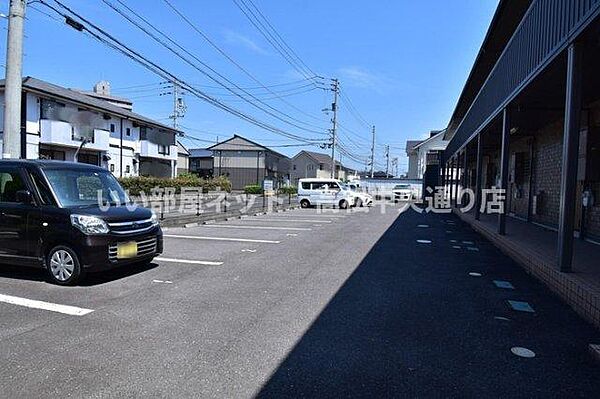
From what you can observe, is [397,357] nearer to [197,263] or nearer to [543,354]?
[543,354]

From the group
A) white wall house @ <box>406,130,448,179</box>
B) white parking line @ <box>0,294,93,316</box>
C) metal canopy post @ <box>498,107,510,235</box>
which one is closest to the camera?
white parking line @ <box>0,294,93,316</box>

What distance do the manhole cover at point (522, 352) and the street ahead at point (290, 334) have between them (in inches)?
2.6

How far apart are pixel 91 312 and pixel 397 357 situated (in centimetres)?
300

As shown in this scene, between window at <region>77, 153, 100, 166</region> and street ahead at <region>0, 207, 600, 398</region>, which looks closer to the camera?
street ahead at <region>0, 207, 600, 398</region>

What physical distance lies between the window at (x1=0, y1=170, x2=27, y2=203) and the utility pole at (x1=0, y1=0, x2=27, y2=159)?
2.82 metres

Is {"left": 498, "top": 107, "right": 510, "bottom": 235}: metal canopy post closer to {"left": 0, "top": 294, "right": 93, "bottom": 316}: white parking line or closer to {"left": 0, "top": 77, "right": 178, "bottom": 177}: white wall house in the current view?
{"left": 0, "top": 294, "right": 93, "bottom": 316}: white parking line

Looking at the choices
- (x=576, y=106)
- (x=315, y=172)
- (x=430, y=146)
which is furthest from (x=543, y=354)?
(x=315, y=172)

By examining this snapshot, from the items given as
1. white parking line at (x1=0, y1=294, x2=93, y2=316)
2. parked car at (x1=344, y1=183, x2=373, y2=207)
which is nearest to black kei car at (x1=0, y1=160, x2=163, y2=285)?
white parking line at (x1=0, y1=294, x2=93, y2=316)

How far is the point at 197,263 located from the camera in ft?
23.1

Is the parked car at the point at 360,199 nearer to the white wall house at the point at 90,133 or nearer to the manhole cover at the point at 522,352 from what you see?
the white wall house at the point at 90,133

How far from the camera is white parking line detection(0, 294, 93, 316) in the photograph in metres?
4.33

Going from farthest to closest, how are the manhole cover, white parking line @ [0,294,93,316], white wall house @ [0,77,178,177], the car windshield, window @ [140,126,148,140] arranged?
window @ [140,126,148,140], white wall house @ [0,77,178,177], the car windshield, white parking line @ [0,294,93,316], the manhole cover

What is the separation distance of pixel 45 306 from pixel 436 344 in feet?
12.8

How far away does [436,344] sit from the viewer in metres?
3.57
